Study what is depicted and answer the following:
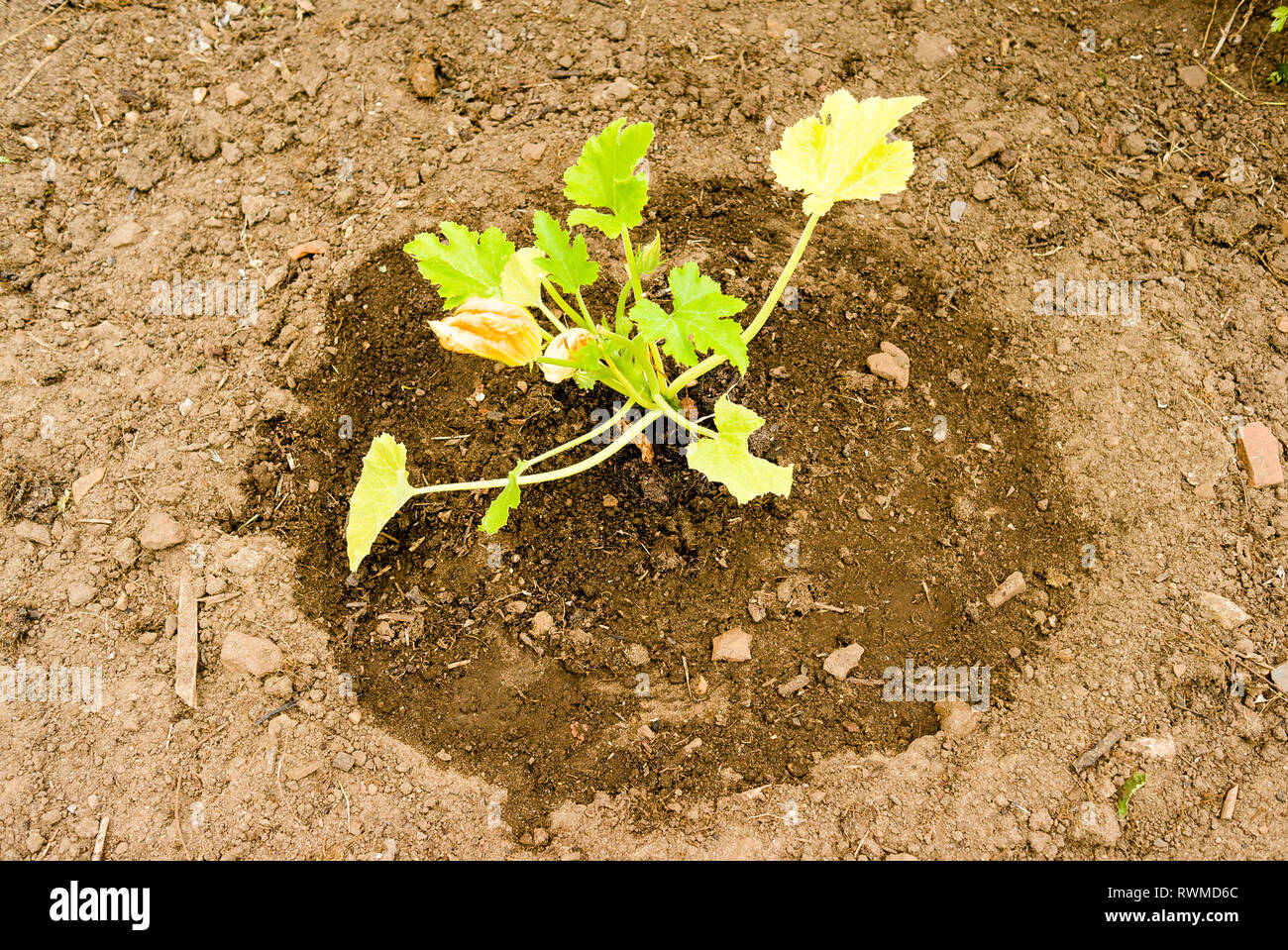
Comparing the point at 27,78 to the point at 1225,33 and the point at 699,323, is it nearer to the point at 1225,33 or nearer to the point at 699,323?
the point at 699,323

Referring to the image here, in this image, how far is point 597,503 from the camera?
2814 millimetres

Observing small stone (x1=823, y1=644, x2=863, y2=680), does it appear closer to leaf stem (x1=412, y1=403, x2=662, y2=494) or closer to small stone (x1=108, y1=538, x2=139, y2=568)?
leaf stem (x1=412, y1=403, x2=662, y2=494)

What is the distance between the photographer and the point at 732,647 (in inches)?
104

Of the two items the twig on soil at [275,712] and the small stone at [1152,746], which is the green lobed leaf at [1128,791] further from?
the twig on soil at [275,712]

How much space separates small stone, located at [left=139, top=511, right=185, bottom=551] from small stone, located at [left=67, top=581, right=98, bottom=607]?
0.21m

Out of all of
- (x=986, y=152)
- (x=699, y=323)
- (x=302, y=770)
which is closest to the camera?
(x=699, y=323)

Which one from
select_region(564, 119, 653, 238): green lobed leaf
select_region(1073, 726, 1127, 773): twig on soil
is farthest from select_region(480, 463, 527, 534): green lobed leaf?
select_region(1073, 726, 1127, 773): twig on soil

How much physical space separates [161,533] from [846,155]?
8.24 feet

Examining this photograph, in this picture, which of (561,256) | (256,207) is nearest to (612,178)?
(561,256)

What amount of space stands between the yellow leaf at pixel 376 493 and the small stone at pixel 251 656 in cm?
61

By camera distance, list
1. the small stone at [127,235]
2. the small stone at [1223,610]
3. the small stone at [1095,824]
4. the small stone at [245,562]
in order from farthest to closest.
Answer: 1. the small stone at [127,235]
2. the small stone at [245,562]
3. the small stone at [1223,610]
4. the small stone at [1095,824]

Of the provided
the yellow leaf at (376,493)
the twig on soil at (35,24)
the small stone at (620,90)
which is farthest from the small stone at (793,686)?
the twig on soil at (35,24)

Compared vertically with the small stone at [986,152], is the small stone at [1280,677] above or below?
below

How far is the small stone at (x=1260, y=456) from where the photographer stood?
2.85m
